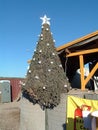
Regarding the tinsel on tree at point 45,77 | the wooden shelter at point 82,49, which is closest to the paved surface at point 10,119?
the tinsel on tree at point 45,77

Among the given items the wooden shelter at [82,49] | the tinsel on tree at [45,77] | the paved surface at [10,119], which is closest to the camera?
the tinsel on tree at [45,77]

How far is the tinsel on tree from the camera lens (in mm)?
10789

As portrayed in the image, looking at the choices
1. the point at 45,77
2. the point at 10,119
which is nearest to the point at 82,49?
the point at 45,77

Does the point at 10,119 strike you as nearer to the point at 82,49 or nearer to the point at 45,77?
the point at 45,77

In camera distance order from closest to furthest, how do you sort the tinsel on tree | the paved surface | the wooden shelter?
the tinsel on tree, the paved surface, the wooden shelter

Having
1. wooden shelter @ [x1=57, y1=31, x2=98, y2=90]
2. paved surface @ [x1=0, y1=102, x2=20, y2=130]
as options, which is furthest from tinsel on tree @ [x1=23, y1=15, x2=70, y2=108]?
wooden shelter @ [x1=57, y1=31, x2=98, y2=90]

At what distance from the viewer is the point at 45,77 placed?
1102 cm

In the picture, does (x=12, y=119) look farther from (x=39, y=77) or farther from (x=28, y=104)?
(x=39, y=77)

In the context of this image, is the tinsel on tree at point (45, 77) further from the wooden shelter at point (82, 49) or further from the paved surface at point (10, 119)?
the wooden shelter at point (82, 49)

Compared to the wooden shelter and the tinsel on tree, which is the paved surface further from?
the wooden shelter

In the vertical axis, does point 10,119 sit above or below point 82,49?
below

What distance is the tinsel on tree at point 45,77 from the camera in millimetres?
10789

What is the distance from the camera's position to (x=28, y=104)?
11.6m

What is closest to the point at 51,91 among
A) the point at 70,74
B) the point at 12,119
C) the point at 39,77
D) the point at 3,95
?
the point at 39,77
